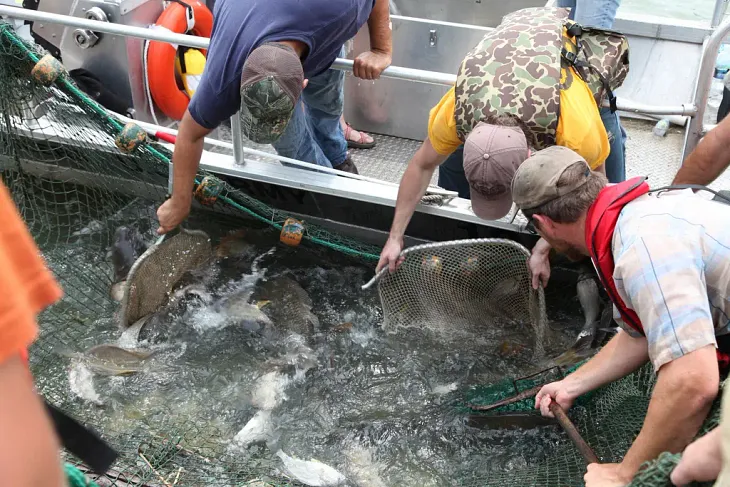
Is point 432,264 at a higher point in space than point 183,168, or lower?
lower

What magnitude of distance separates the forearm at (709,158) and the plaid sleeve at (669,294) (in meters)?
1.08

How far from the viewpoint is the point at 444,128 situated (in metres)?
3.04

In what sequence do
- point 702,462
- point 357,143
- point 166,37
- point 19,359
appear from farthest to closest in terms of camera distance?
1. point 357,143
2. point 166,37
3. point 702,462
4. point 19,359

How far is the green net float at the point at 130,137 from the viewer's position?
139 inches

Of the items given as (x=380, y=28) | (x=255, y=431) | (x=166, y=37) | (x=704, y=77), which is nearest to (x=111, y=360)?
(x=255, y=431)

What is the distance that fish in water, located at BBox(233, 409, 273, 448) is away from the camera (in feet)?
10.5

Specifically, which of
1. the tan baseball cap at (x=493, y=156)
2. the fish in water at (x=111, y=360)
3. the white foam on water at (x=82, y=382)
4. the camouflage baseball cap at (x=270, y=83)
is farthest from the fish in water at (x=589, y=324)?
the white foam on water at (x=82, y=382)

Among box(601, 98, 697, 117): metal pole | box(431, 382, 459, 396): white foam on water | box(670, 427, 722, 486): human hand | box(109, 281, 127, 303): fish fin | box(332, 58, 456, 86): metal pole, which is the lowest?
box(431, 382, 459, 396): white foam on water

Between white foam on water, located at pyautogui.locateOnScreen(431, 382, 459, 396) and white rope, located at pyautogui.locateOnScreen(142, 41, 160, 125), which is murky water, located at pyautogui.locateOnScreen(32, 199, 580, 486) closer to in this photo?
white foam on water, located at pyautogui.locateOnScreen(431, 382, 459, 396)

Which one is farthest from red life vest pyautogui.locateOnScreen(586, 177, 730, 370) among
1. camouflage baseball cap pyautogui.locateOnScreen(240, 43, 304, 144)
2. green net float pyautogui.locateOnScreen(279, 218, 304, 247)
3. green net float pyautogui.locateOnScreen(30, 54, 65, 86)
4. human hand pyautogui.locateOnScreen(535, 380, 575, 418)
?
green net float pyautogui.locateOnScreen(30, 54, 65, 86)

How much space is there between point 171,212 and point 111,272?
0.89 m

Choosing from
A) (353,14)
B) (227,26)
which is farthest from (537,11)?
(227,26)

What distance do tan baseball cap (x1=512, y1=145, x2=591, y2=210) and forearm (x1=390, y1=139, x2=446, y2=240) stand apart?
0.86m

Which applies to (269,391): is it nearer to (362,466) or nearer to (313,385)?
(313,385)
